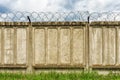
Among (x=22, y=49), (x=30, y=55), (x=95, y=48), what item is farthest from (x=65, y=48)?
(x=22, y=49)

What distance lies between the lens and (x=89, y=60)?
12.4 meters

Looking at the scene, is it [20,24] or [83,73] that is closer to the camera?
[83,73]

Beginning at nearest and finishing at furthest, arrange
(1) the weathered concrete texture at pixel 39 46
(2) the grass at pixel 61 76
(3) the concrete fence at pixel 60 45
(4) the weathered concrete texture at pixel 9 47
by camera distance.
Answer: (2) the grass at pixel 61 76
(3) the concrete fence at pixel 60 45
(1) the weathered concrete texture at pixel 39 46
(4) the weathered concrete texture at pixel 9 47

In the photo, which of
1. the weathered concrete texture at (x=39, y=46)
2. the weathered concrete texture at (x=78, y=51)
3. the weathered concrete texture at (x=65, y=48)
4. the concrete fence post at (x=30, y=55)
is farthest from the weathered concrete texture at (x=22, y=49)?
the weathered concrete texture at (x=78, y=51)

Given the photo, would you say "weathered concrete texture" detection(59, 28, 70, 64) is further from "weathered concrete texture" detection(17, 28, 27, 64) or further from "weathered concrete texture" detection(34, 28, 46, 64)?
"weathered concrete texture" detection(17, 28, 27, 64)

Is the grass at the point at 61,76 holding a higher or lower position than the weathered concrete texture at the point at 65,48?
lower

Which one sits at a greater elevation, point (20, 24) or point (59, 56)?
point (20, 24)

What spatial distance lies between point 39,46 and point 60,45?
2.38ft

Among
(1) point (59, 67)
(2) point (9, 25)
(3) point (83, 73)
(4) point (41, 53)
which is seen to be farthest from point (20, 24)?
(3) point (83, 73)

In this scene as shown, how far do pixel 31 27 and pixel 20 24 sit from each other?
0.40 metres

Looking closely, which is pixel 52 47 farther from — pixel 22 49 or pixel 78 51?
pixel 22 49

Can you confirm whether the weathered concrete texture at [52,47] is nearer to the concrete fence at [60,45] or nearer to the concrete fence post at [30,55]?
the concrete fence at [60,45]

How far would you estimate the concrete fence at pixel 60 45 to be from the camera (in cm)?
1240

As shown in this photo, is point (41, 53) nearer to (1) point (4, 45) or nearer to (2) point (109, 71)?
(1) point (4, 45)
